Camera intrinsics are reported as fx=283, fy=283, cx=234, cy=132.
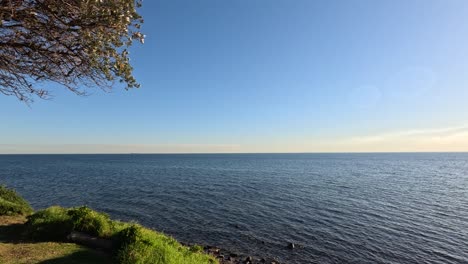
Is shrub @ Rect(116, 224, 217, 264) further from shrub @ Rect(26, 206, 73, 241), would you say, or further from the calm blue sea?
the calm blue sea

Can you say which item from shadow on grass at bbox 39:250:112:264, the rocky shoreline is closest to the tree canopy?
shadow on grass at bbox 39:250:112:264

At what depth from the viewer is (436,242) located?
97.5ft

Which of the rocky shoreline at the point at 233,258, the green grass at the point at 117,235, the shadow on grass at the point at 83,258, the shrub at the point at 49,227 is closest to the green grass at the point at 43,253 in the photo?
the shadow on grass at the point at 83,258

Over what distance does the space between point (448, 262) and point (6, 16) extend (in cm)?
3385

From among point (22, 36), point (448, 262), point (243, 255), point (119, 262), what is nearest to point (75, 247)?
point (119, 262)

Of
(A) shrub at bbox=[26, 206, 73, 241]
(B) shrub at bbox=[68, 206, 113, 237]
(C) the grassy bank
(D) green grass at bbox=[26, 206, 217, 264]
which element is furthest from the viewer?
(B) shrub at bbox=[68, 206, 113, 237]

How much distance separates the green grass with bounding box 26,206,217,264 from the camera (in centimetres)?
1225

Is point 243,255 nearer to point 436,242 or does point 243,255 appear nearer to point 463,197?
point 436,242

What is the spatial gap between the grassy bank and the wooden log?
20 centimetres

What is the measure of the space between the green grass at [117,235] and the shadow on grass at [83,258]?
1.87 ft

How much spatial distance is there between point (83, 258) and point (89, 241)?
2281 mm

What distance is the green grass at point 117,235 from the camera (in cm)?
1225

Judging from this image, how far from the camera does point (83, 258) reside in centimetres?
1234

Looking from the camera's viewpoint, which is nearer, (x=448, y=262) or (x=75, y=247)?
(x=75, y=247)
